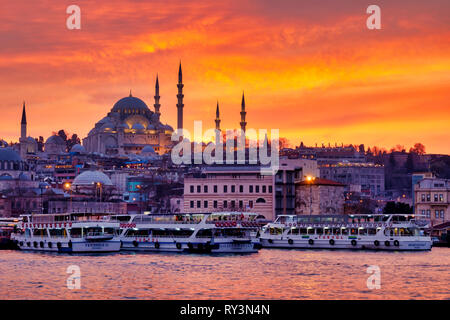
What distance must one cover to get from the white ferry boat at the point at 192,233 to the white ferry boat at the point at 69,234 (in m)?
1.40

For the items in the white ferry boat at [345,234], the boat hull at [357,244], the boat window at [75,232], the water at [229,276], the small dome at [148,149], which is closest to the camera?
the water at [229,276]

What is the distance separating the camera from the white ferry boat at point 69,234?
1950 inches

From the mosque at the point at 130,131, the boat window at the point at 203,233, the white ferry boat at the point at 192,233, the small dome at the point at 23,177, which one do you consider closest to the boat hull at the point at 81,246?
the white ferry boat at the point at 192,233

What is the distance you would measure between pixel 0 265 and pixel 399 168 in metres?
142

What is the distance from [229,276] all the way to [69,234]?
17.2 metres

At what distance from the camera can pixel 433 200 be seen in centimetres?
6650

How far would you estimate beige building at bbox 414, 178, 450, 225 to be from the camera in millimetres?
65938

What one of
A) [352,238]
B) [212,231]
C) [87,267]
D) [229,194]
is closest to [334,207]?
[229,194]

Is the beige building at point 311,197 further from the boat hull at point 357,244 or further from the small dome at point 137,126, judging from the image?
the small dome at point 137,126

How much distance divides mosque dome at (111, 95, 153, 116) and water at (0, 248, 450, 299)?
132176 millimetres

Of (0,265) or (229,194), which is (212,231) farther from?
(229,194)

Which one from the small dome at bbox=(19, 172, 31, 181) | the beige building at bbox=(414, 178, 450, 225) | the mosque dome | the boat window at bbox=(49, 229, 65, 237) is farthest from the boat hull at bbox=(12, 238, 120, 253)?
the mosque dome

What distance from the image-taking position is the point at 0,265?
41469mm

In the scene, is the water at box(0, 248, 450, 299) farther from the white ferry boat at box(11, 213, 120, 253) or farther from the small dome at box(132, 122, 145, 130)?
the small dome at box(132, 122, 145, 130)
